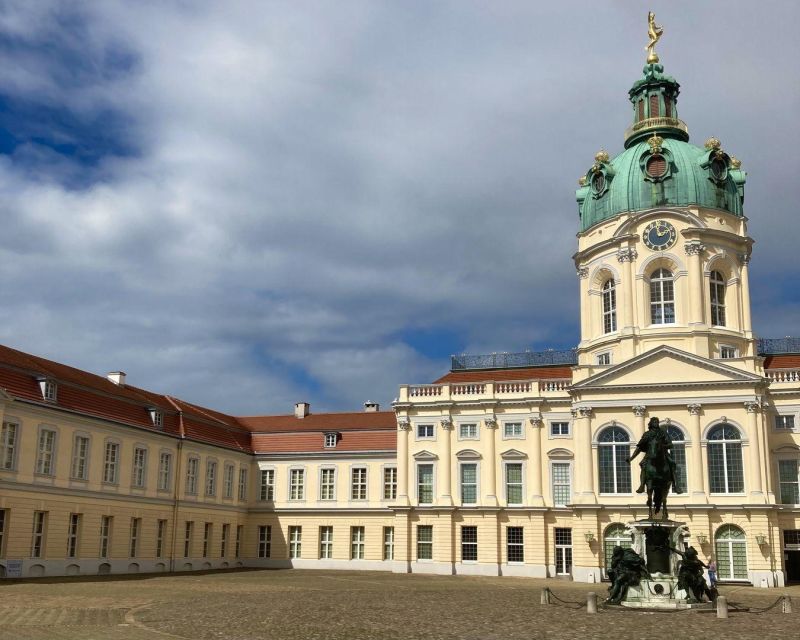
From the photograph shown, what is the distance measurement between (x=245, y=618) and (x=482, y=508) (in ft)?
103

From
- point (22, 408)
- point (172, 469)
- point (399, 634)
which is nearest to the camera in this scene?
point (399, 634)

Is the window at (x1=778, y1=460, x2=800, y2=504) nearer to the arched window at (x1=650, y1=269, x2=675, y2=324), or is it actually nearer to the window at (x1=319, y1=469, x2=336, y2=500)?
the arched window at (x1=650, y1=269, x2=675, y2=324)

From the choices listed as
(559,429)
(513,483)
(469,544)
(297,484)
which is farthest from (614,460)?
(297,484)

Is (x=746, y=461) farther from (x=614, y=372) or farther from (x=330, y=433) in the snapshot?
(x=330, y=433)

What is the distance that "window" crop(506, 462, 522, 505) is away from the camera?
54.3 m

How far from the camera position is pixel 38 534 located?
4256cm

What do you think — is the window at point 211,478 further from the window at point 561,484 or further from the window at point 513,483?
the window at point 561,484

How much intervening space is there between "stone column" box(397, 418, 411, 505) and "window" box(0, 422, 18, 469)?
24.3m

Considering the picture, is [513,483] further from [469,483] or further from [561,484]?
[561,484]

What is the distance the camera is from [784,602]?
28.9 metres

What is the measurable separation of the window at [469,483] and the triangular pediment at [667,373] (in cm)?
913

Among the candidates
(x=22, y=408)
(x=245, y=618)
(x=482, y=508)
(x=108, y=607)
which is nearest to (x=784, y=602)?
(x=245, y=618)

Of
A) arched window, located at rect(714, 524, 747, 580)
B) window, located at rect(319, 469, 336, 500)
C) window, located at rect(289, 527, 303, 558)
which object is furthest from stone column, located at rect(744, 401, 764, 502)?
window, located at rect(289, 527, 303, 558)

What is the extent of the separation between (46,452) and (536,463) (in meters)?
28.5
